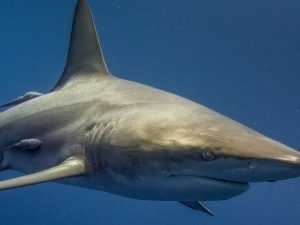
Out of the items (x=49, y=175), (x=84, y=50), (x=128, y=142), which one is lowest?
(x=49, y=175)

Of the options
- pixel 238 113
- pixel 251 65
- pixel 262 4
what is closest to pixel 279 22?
pixel 262 4

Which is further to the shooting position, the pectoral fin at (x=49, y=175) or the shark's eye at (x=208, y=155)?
the pectoral fin at (x=49, y=175)

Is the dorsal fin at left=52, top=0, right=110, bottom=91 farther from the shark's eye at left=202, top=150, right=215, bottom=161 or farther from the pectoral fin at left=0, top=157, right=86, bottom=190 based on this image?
the shark's eye at left=202, top=150, right=215, bottom=161

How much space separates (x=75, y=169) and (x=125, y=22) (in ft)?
70.1

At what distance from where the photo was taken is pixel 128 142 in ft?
11.6

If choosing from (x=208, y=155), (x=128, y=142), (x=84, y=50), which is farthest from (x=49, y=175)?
Answer: (x=84, y=50)

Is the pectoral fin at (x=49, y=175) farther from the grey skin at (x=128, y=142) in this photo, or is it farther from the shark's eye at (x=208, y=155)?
the shark's eye at (x=208, y=155)

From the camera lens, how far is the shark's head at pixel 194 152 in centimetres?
249

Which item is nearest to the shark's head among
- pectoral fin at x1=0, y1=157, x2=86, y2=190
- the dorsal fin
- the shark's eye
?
the shark's eye

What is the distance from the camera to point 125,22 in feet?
79.2

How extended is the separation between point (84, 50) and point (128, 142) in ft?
7.95

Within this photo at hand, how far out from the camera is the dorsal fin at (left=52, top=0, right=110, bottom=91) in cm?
535

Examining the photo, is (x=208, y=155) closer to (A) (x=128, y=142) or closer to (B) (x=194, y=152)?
(B) (x=194, y=152)

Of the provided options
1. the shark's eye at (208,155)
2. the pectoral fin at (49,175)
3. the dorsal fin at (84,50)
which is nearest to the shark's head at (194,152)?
the shark's eye at (208,155)
